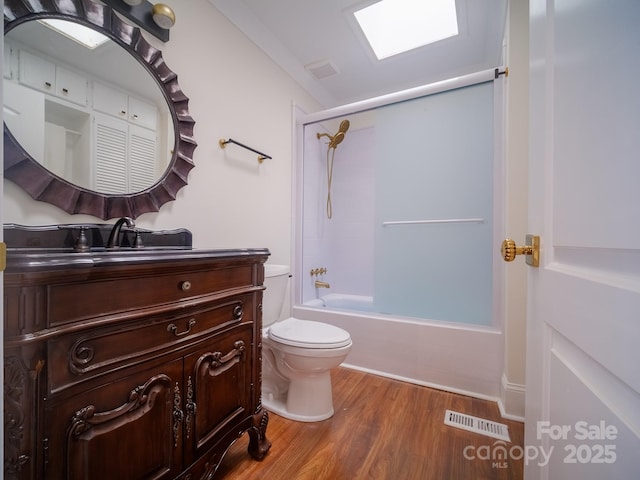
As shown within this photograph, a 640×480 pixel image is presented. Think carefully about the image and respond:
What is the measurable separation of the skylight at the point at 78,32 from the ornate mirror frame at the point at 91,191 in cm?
2

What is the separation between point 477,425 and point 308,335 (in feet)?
3.23

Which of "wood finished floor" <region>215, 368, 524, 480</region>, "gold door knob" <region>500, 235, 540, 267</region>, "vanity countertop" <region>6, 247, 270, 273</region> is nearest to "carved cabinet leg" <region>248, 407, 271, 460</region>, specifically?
"wood finished floor" <region>215, 368, 524, 480</region>

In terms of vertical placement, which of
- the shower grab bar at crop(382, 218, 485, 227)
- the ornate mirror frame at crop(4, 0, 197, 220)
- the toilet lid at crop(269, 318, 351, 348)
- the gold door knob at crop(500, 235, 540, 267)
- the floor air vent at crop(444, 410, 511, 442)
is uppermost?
the ornate mirror frame at crop(4, 0, 197, 220)

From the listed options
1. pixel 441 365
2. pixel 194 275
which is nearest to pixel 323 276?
pixel 441 365

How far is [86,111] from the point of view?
3.63ft

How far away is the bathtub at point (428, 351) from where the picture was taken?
66.1 inches

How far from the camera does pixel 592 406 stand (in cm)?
39

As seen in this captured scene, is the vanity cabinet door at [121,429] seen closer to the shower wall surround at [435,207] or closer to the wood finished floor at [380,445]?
the wood finished floor at [380,445]

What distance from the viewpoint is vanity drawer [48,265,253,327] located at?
0.60 meters

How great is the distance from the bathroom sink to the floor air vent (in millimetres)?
1713

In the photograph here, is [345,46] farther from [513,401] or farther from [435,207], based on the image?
[513,401]

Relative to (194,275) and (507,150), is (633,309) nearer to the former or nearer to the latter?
(194,275)

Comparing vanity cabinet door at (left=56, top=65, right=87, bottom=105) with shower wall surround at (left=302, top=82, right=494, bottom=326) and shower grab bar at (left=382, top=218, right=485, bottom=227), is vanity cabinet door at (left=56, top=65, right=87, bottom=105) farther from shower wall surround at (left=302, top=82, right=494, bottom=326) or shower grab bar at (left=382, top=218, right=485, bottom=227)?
shower grab bar at (left=382, top=218, right=485, bottom=227)

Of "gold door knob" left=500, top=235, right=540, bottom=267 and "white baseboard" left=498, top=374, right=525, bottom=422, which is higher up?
"gold door knob" left=500, top=235, right=540, bottom=267
